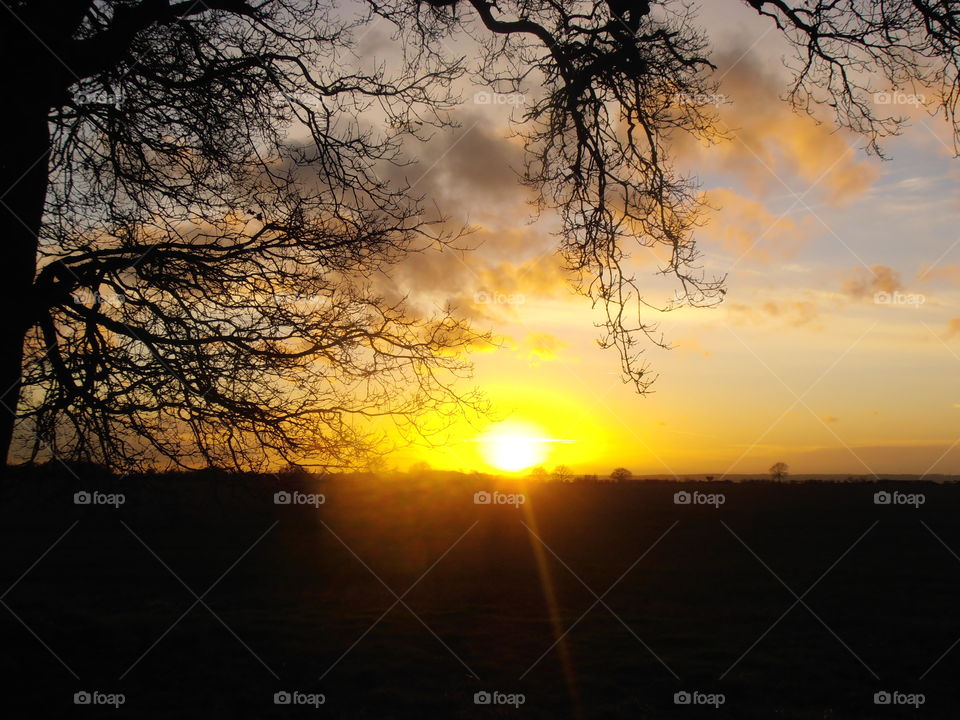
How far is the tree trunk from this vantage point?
5414 millimetres

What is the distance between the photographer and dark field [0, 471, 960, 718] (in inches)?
356

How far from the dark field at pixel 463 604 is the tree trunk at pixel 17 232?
725 millimetres

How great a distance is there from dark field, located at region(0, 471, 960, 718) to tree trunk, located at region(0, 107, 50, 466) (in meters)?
0.73

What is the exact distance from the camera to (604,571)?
808 inches

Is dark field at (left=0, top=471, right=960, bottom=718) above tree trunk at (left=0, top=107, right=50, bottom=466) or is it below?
below

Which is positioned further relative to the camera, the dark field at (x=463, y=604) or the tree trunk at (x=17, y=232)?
the dark field at (x=463, y=604)

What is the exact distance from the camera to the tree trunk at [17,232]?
213 inches

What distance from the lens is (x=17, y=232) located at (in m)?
5.54

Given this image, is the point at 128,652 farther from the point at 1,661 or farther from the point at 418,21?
the point at 418,21

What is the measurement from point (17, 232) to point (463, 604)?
13549mm

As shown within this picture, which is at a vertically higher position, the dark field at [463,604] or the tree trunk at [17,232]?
the tree trunk at [17,232]

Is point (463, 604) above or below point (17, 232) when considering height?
below

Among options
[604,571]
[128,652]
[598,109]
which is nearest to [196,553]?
[604,571]

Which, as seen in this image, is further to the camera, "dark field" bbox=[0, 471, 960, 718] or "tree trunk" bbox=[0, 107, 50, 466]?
"dark field" bbox=[0, 471, 960, 718]
